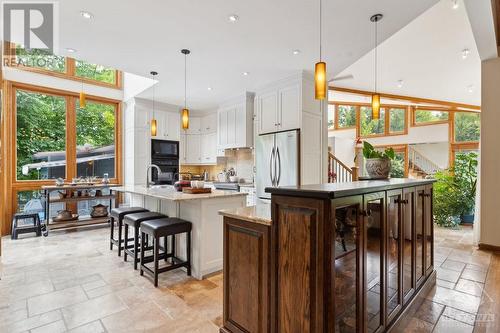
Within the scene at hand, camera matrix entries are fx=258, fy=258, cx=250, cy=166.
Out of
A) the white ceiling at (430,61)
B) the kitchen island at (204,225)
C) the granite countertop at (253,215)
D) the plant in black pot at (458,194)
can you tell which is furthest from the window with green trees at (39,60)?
the plant in black pot at (458,194)

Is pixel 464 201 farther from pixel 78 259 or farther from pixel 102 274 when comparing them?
pixel 78 259

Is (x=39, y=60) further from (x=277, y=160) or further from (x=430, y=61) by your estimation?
(x=430, y=61)

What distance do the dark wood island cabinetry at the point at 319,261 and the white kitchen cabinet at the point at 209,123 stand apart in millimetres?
4980

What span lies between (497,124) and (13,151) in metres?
8.11

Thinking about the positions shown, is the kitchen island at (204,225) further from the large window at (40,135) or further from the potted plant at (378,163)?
the large window at (40,135)

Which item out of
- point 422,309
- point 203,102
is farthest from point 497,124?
point 203,102

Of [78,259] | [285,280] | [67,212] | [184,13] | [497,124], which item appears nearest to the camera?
[285,280]

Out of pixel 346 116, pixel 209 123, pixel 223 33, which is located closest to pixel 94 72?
pixel 209 123

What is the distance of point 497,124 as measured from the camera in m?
3.80

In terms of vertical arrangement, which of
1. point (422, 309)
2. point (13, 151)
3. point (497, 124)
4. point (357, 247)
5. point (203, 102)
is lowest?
point (422, 309)

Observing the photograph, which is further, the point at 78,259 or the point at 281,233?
the point at 78,259

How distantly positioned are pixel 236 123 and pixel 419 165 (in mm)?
7551

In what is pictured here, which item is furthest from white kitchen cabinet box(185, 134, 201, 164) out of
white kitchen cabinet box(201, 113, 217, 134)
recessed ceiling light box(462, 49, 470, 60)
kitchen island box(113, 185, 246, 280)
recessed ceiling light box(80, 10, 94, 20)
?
recessed ceiling light box(462, 49, 470, 60)

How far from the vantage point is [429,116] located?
9094 millimetres
